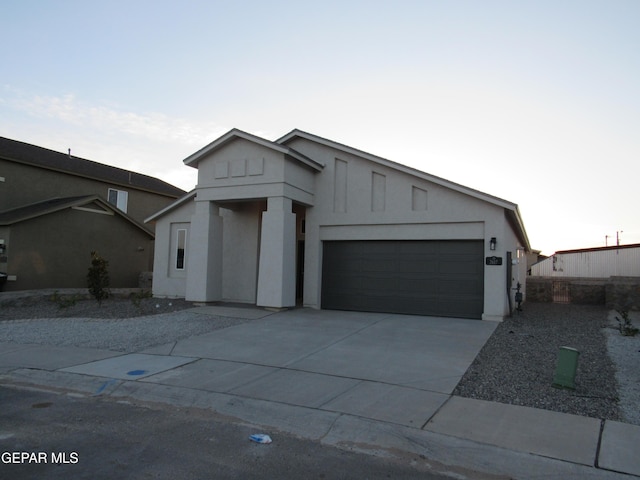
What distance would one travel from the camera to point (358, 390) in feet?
22.7

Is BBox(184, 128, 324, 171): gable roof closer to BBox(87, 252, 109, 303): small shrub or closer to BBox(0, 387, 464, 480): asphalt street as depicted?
BBox(87, 252, 109, 303): small shrub

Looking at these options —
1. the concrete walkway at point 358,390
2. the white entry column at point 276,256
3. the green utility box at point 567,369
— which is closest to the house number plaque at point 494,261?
the concrete walkway at point 358,390

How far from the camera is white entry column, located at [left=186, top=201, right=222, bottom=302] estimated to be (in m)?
15.7

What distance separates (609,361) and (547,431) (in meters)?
4.28

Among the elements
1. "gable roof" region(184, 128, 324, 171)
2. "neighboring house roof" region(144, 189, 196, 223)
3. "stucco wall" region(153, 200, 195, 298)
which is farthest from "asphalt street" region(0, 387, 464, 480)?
"stucco wall" region(153, 200, 195, 298)

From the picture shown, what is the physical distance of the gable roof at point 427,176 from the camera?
13.4 m

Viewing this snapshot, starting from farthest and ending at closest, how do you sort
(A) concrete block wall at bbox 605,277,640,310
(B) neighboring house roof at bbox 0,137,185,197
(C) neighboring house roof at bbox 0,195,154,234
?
(B) neighboring house roof at bbox 0,137,185,197, (C) neighboring house roof at bbox 0,195,154,234, (A) concrete block wall at bbox 605,277,640,310

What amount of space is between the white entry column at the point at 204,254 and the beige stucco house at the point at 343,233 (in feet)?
0.11

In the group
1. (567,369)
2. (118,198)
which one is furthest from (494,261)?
(118,198)

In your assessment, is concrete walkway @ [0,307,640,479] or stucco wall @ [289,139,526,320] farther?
stucco wall @ [289,139,526,320]

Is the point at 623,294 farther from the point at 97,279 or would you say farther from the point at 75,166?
the point at 75,166

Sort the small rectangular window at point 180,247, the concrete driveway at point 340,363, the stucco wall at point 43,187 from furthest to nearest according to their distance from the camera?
1. the stucco wall at point 43,187
2. the small rectangular window at point 180,247
3. the concrete driveway at point 340,363

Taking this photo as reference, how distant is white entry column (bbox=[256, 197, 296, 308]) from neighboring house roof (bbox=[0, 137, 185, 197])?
15021 millimetres

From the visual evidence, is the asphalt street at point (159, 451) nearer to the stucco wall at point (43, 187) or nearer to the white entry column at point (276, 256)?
the white entry column at point (276, 256)
